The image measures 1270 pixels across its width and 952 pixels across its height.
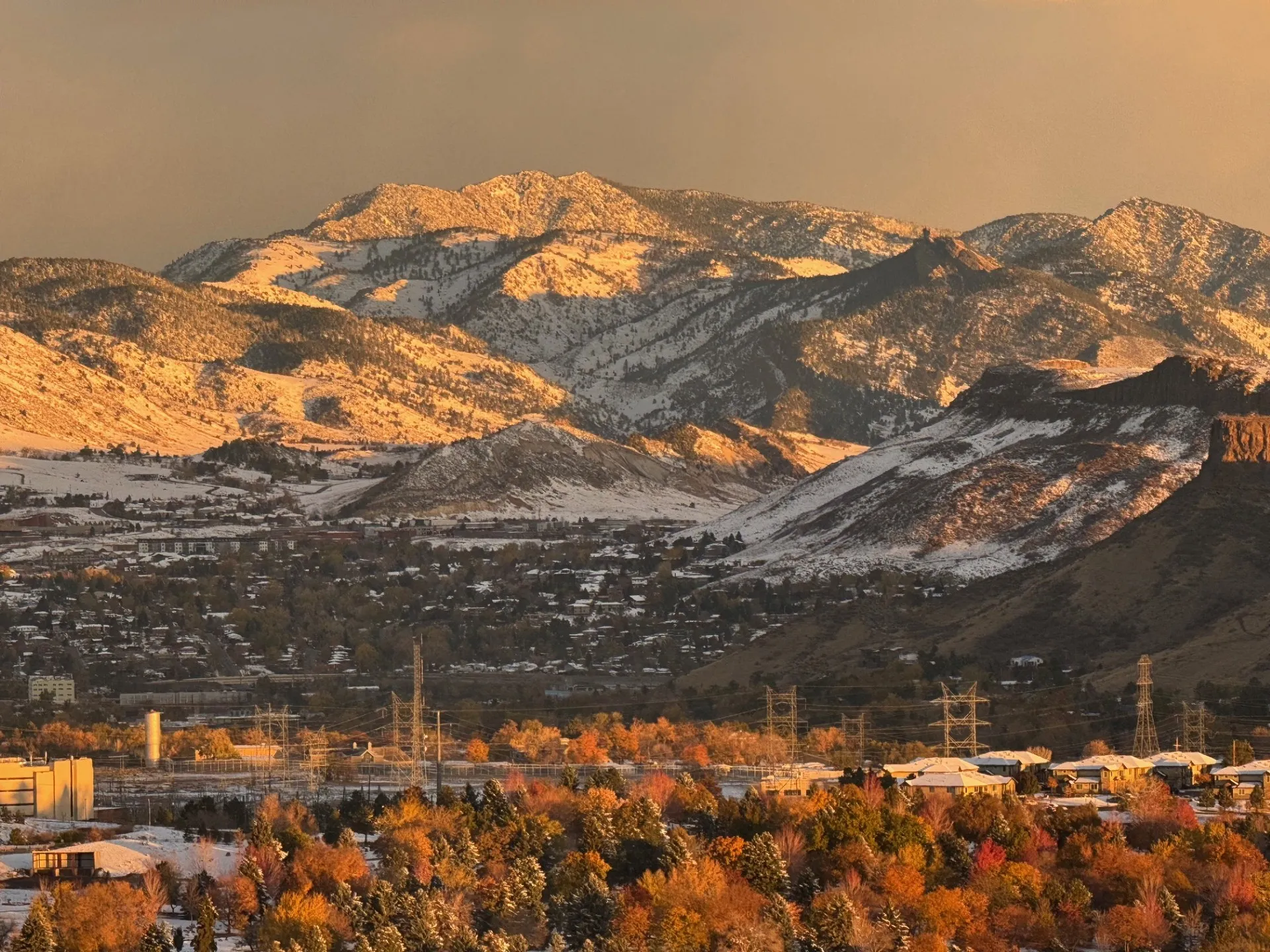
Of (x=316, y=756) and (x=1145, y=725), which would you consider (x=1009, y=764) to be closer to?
(x=1145, y=725)

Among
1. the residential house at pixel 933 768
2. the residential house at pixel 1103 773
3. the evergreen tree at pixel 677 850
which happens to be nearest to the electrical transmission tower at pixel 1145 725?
the residential house at pixel 1103 773

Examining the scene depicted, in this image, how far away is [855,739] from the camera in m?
174

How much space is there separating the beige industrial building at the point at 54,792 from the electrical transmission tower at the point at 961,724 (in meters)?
41.7

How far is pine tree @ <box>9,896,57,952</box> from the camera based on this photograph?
98938mm

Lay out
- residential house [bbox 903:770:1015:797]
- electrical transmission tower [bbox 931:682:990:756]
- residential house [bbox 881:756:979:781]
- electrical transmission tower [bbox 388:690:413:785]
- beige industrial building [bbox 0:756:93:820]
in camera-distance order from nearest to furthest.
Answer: beige industrial building [bbox 0:756:93:820]
residential house [bbox 903:770:1015:797]
residential house [bbox 881:756:979:781]
electrical transmission tower [bbox 931:682:990:756]
electrical transmission tower [bbox 388:690:413:785]

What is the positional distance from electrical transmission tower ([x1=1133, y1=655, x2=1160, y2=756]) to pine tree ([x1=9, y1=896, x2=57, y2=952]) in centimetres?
6734

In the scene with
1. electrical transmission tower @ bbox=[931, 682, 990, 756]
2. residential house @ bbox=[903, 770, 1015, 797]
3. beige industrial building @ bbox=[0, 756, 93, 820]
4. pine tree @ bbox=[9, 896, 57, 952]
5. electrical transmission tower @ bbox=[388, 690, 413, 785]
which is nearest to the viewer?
pine tree @ bbox=[9, 896, 57, 952]

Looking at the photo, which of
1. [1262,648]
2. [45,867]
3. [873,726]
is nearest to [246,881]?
[45,867]

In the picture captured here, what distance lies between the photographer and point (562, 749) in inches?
6791

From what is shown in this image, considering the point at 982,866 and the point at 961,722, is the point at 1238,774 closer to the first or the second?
the point at 961,722

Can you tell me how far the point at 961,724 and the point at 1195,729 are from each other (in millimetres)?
12346

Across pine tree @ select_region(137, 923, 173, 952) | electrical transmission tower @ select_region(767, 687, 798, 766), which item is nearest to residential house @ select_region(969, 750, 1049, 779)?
electrical transmission tower @ select_region(767, 687, 798, 766)

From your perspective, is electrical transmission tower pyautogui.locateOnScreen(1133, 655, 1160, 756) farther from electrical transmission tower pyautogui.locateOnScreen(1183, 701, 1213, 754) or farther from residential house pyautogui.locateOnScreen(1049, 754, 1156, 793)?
residential house pyautogui.locateOnScreen(1049, 754, 1156, 793)

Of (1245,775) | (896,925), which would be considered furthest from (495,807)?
(1245,775)
